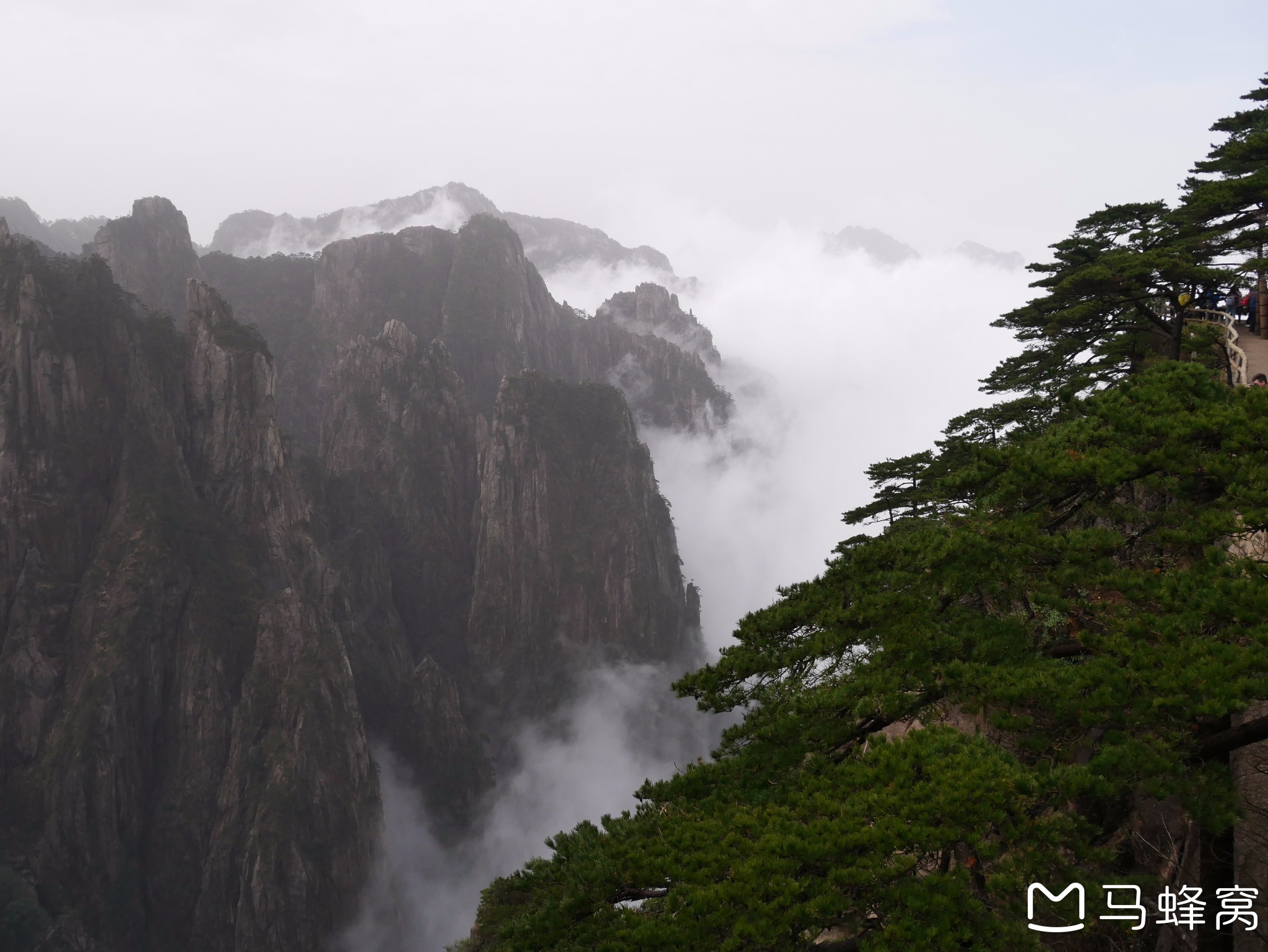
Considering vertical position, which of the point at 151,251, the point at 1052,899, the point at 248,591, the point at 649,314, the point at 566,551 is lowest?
the point at 1052,899

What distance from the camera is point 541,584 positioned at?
A: 379ft

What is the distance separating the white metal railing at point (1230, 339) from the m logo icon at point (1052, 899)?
42.8 ft

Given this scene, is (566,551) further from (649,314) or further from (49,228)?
(49,228)

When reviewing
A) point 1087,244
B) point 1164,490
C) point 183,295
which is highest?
point 183,295

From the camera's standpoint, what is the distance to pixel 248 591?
74875 mm

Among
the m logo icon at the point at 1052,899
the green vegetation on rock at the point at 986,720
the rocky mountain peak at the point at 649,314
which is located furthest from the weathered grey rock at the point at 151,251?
the m logo icon at the point at 1052,899

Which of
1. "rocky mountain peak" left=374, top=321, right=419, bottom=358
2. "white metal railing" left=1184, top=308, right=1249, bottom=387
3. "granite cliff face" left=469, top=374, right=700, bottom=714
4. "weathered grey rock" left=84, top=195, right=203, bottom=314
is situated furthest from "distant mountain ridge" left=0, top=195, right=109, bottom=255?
"white metal railing" left=1184, top=308, right=1249, bottom=387

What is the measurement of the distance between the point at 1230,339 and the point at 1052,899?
1088 inches

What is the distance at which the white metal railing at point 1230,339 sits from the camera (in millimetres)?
22469

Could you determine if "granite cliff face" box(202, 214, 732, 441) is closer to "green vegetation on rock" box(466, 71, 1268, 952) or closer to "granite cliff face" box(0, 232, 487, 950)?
"granite cliff face" box(0, 232, 487, 950)

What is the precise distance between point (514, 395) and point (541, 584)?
29.6 metres

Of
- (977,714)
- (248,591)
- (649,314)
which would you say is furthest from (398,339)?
(977,714)

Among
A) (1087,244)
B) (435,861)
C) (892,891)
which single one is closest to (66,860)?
(435,861)

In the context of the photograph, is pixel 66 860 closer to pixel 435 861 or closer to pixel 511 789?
pixel 435 861
